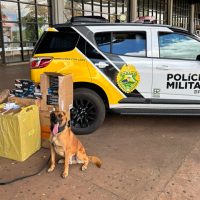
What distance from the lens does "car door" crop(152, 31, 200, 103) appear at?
4.82 metres

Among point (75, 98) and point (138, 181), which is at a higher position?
point (75, 98)

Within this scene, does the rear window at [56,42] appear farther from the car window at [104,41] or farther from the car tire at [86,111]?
the car tire at [86,111]

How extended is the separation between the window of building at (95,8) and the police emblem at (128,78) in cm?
1197

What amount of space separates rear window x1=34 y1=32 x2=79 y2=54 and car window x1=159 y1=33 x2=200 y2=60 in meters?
1.41

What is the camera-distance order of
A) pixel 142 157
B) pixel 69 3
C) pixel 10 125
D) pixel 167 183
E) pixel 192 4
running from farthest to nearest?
pixel 192 4 < pixel 69 3 < pixel 142 157 < pixel 10 125 < pixel 167 183

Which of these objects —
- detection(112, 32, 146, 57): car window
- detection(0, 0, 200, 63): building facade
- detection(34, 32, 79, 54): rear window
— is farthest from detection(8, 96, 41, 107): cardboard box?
detection(0, 0, 200, 63): building facade

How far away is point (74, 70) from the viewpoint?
4867mm

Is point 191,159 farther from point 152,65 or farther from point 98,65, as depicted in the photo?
point 98,65

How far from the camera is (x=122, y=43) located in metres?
4.94

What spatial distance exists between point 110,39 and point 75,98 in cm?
111

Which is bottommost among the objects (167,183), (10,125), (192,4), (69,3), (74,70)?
(167,183)

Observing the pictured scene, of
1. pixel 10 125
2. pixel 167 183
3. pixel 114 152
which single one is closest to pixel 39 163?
pixel 10 125

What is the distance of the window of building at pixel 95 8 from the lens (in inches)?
671

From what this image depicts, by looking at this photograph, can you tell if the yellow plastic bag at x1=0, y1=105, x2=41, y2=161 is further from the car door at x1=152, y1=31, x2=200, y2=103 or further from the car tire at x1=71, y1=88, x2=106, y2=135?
the car door at x1=152, y1=31, x2=200, y2=103
